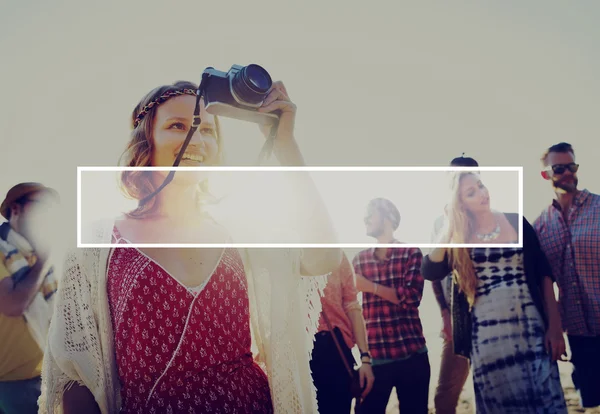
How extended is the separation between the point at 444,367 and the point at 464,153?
0.82 m

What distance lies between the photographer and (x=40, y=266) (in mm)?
1777

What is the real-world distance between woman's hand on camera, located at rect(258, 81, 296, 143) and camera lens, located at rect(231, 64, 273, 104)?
13mm

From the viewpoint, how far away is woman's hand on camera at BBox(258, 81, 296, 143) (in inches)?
36.3

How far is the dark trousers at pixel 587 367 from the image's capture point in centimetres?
201

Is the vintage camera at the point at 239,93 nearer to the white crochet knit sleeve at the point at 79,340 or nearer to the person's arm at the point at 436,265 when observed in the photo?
the white crochet knit sleeve at the point at 79,340

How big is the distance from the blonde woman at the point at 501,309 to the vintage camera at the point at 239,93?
3.13ft

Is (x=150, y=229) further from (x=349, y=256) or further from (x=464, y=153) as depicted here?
(x=464, y=153)

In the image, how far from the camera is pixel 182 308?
0.83 m

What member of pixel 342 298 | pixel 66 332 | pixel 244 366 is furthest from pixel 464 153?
pixel 66 332

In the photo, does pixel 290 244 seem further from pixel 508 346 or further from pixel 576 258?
pixel 576 258

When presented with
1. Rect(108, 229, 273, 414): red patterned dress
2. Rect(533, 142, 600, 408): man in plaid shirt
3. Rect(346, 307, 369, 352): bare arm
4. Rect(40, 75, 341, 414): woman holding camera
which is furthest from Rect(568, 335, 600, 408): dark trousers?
Rect(108, 229, 273, 414): red patterned dress

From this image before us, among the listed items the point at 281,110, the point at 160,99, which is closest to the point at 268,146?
the point at 281,110

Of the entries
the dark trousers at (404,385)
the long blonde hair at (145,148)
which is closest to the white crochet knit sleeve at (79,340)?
the long blonde hair at (145,148)

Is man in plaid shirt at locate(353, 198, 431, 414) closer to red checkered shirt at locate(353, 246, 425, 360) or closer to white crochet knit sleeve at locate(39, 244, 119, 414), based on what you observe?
red checkered shirt at locate(353, 246, 425, 360)
